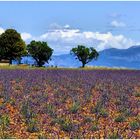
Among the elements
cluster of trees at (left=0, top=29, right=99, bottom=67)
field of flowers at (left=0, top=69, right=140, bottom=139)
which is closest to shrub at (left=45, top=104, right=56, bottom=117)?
field of flowers at (left=0, top=69, right=140, bottom=139)

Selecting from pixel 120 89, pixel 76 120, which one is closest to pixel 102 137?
pixel 76 120

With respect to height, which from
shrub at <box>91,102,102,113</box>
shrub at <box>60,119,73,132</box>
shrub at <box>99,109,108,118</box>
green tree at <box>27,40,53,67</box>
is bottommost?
shrub at <box>60,119,73,132</box>

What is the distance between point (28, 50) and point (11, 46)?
1537 centimetres

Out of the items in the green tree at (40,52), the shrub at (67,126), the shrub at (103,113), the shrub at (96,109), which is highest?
the green tree at (40,52)

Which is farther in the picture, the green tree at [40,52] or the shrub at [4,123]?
the green tree at [40,52]

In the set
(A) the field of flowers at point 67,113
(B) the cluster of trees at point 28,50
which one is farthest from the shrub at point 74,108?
(B) the cluster of trees at point 28,50

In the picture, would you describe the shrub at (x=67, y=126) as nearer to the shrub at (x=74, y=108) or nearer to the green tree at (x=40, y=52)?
the shrub at (x=74, y=108)

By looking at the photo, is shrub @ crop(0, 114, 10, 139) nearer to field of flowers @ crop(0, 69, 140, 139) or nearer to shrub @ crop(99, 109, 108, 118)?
field of flowers @ crop(0, 69, 140, 139)

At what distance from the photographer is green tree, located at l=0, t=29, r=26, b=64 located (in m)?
89.3

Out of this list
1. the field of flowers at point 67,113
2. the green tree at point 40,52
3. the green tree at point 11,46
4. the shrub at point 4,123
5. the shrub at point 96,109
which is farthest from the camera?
the green tree at point 40,52

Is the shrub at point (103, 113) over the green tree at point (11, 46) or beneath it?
beneath

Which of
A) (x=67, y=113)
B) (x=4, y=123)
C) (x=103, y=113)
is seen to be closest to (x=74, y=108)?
(x=67, y=113)

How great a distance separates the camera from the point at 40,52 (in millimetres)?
102000

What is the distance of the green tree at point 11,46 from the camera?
89312 mm
